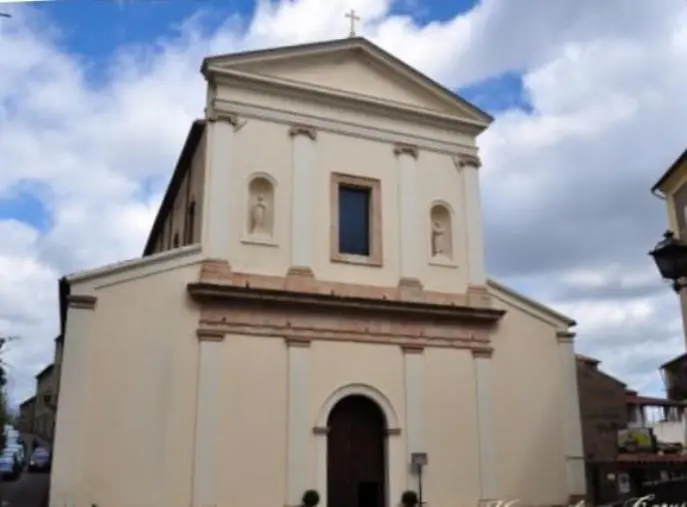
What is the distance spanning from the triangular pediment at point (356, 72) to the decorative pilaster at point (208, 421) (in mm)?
6888

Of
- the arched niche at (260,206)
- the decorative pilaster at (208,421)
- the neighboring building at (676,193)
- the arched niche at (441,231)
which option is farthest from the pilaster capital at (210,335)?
the neighboring building at (676,193)

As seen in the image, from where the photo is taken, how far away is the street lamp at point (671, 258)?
5.92m

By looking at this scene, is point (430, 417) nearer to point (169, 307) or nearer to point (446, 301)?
point (446, 301)

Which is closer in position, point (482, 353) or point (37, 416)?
point (482, 353)

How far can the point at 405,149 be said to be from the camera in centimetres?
1961

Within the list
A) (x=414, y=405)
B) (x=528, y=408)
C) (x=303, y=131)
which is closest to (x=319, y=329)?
(x=414, y=405)

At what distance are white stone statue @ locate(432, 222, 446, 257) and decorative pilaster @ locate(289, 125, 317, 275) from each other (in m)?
3.44

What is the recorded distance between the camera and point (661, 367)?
16750mm

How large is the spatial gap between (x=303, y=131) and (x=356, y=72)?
252cm

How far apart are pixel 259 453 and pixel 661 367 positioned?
926cm

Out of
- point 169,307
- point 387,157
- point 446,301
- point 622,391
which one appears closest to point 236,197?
point 169,307

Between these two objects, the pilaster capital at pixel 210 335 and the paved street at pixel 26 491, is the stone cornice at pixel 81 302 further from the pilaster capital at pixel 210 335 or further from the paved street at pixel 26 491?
the paved street at pixel 26 491

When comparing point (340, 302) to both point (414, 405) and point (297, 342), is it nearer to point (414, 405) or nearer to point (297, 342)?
point (297, 342)

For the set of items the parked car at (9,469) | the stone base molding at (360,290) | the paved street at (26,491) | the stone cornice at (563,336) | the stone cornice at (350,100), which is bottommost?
the paved street at (26,491)
